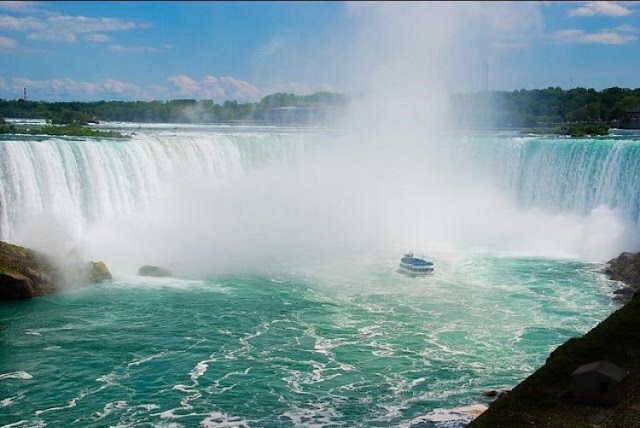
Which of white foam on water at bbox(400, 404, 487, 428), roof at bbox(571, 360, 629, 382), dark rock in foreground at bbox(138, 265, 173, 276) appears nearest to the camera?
roof at bbox(571, 360, 629, 382)

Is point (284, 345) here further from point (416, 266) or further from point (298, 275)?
point (416, 266)

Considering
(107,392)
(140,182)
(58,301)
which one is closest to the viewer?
(107,392)

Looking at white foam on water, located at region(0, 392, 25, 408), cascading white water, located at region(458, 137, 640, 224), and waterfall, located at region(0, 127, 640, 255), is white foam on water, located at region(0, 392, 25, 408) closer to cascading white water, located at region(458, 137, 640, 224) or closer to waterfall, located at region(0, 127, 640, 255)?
waterfall, located at region(0, 127, 640, 255)

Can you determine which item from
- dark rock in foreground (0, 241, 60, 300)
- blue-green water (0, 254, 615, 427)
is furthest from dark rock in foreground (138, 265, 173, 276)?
dark rock in foreground (0, 241, 60, 300)

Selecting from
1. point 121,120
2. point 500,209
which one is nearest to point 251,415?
point 500,209

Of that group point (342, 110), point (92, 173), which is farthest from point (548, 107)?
point (92, 173)

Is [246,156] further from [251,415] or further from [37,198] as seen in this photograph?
[251,415]
